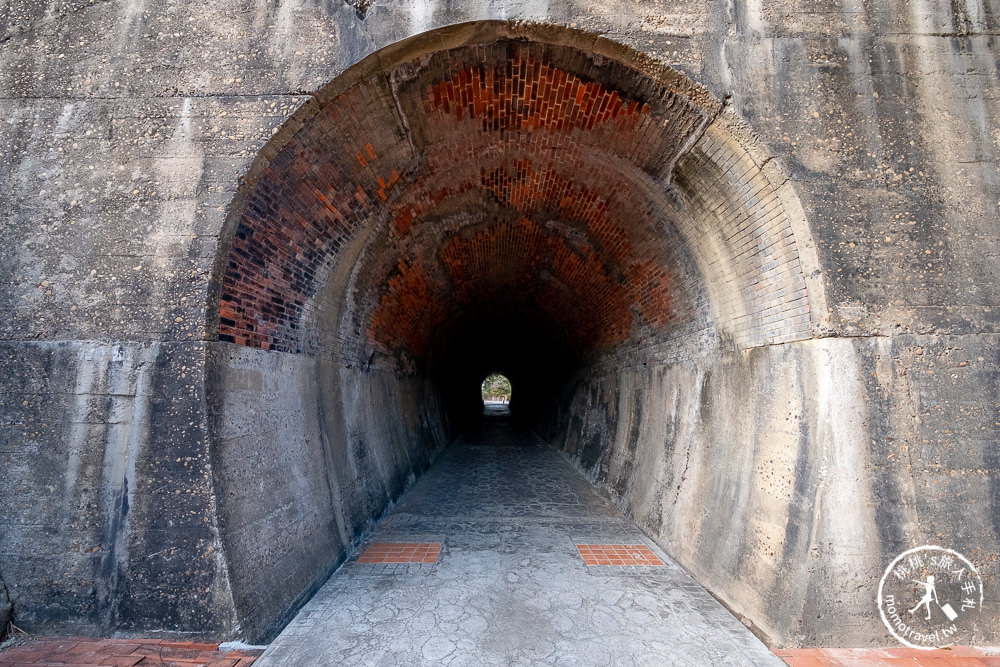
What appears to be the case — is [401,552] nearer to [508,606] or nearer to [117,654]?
[508,606]

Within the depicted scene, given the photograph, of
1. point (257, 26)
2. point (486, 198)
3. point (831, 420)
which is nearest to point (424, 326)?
point (486, 198)

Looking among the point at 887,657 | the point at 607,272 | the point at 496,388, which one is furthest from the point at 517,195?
the point at 496,388

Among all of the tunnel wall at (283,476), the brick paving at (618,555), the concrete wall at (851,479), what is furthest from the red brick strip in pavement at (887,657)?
the tunnel wall at (283,476)

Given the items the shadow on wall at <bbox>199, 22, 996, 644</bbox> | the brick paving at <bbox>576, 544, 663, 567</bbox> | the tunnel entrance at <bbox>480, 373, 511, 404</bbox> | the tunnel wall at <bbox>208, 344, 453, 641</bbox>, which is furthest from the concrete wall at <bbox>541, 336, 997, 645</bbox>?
the tunnel entrance at <bbox>480, 373, 511, 404</bbox>

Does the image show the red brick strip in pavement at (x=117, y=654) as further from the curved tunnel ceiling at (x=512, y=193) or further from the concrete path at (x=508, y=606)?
the curved tunnel ceiling at (x=512, y=193)

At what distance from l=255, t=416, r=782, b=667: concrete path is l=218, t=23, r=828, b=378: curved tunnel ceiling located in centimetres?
236

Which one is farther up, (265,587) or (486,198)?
(486,198)

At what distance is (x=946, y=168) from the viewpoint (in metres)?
3.82

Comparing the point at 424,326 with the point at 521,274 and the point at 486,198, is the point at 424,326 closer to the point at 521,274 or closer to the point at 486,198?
the point at 521,274

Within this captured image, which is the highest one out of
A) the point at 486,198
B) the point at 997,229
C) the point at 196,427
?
the point at 486,198

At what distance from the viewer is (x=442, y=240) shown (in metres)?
6.84

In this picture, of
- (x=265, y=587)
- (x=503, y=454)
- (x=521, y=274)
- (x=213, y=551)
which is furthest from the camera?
(x=503, y=454)

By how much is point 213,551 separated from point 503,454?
875 cm

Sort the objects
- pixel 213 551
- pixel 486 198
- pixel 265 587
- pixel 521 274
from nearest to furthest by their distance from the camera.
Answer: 1. pixel 213 551
2. pixel 265 587
3. pixel 486 198
4. pixel 521 274
